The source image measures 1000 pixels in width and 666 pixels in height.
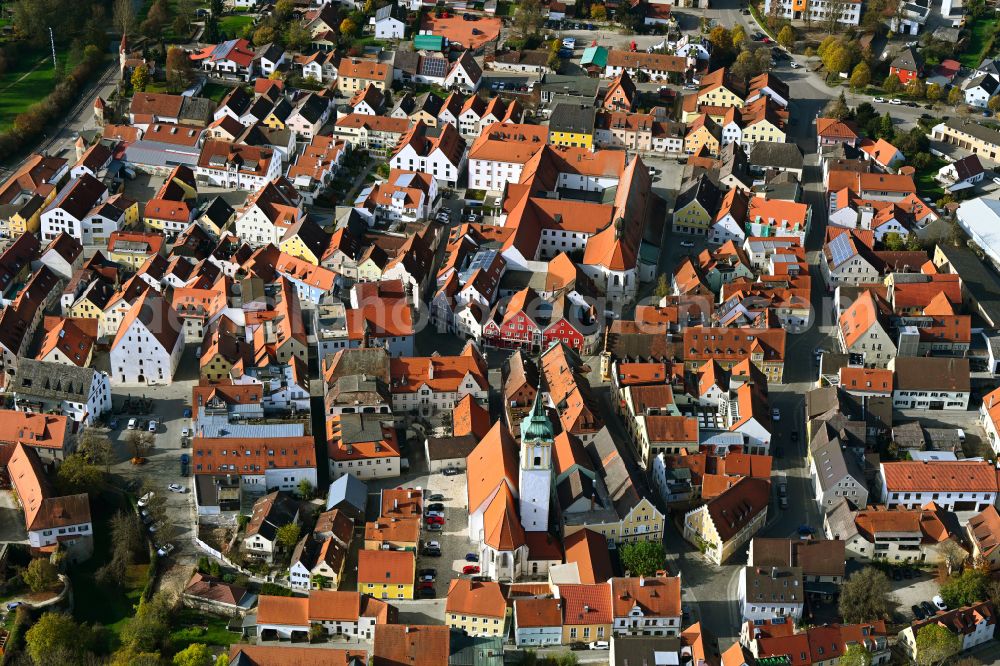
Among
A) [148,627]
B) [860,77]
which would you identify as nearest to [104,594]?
[148,627]

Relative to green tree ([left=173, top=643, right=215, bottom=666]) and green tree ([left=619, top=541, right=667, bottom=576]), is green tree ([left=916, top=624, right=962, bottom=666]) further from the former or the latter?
green tree ([left=173, top=643, right=215, bottom=666])

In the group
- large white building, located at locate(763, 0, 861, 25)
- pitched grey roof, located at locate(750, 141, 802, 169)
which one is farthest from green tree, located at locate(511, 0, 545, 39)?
pitched grey roof, located at locate(750, 141, 802, 169)

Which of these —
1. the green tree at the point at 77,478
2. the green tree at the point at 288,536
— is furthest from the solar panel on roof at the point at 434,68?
the green tree at the point at 288,536

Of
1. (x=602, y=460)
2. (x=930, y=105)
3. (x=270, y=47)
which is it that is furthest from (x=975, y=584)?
(x=270, y=47)

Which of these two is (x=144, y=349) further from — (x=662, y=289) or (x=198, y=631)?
(x=662, y=289)

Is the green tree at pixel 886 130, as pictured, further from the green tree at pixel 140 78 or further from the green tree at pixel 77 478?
the green tree at pixel 77 478
